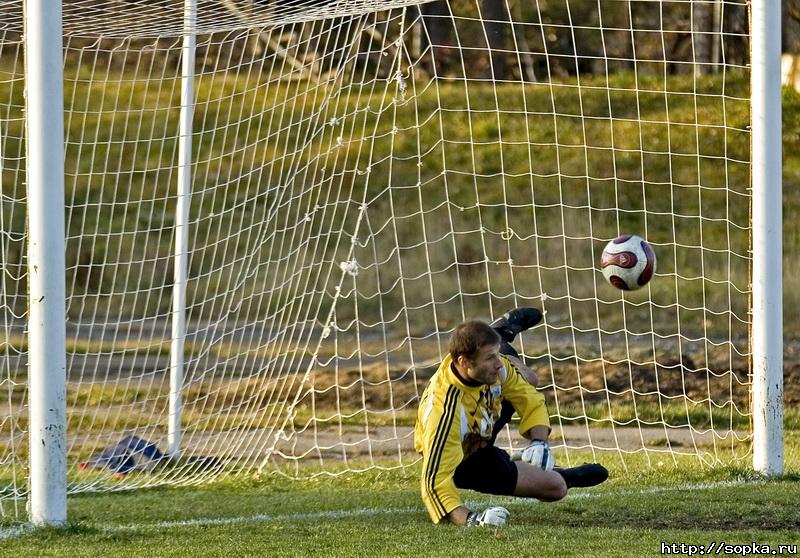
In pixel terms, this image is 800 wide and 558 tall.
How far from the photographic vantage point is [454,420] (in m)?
5.54

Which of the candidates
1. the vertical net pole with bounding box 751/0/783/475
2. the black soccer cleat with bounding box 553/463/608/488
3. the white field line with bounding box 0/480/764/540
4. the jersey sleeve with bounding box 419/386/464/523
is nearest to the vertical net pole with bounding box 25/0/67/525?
the white field line with bounding box 0/480/764/540

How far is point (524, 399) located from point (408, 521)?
2.54ft

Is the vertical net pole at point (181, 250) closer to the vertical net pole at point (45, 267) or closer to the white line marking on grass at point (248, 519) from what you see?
the white line marking on grass at point (248, 519)

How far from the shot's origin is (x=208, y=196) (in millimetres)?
18750

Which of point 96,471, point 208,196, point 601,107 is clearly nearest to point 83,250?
point 208,196

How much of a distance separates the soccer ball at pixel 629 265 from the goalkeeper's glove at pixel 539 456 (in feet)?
4.19

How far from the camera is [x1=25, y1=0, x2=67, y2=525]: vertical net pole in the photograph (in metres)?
5.51

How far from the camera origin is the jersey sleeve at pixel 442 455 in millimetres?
5508

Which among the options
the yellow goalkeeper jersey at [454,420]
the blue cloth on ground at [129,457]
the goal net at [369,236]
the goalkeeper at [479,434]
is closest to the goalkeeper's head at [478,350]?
the goalkeeper at [479,434]

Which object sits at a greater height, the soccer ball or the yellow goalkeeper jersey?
the soccer ball

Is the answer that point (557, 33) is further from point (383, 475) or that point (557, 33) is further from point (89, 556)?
point (89, 556)

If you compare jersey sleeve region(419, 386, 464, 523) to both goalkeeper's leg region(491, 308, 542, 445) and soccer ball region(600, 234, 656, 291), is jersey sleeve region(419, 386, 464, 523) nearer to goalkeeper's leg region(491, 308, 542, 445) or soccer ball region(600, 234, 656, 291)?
goalkeeper's leg region(491, 308, 542, 445)

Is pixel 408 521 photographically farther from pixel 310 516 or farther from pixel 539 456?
pixel 539 456

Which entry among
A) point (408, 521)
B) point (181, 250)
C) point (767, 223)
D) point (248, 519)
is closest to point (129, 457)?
point (181, 250)
